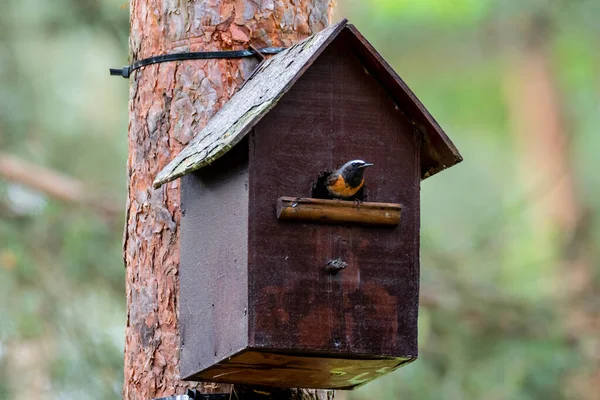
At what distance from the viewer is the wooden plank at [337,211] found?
2971mm

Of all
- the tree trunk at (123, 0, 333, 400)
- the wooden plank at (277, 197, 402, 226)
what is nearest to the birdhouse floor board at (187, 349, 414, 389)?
the tree trunk at (123, 0, 333, 400)

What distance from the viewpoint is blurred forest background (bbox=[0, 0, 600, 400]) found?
24.7 ft

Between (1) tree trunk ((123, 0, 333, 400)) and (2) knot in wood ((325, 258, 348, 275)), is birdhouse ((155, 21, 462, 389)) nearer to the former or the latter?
(2) knot in wood ((325, 258, 348, 275))

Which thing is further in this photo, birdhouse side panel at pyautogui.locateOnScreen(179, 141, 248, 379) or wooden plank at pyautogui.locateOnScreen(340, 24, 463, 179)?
wooden plank at pyautogui.locateOnScreen(340, 24, 463, 179)

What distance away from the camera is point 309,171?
3.08 metres

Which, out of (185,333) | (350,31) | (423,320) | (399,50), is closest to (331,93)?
(350,31)

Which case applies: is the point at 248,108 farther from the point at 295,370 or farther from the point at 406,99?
the point at 295,370

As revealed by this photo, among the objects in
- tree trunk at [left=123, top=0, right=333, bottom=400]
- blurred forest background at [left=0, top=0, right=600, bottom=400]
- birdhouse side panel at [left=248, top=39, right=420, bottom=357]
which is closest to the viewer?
birdhouse side panel at [left=248, top=39, right=420, bottom=357]

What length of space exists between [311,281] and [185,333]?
1.76ft

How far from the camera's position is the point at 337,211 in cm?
301

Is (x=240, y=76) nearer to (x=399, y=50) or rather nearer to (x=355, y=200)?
(x=355, y=200)

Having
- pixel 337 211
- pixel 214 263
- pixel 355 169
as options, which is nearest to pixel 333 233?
pixel 337 211

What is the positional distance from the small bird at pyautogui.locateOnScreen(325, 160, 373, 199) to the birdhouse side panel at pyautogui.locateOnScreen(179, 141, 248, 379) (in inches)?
9.6

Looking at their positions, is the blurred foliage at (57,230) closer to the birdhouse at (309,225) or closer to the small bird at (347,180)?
the birdhouse at (309,225)
